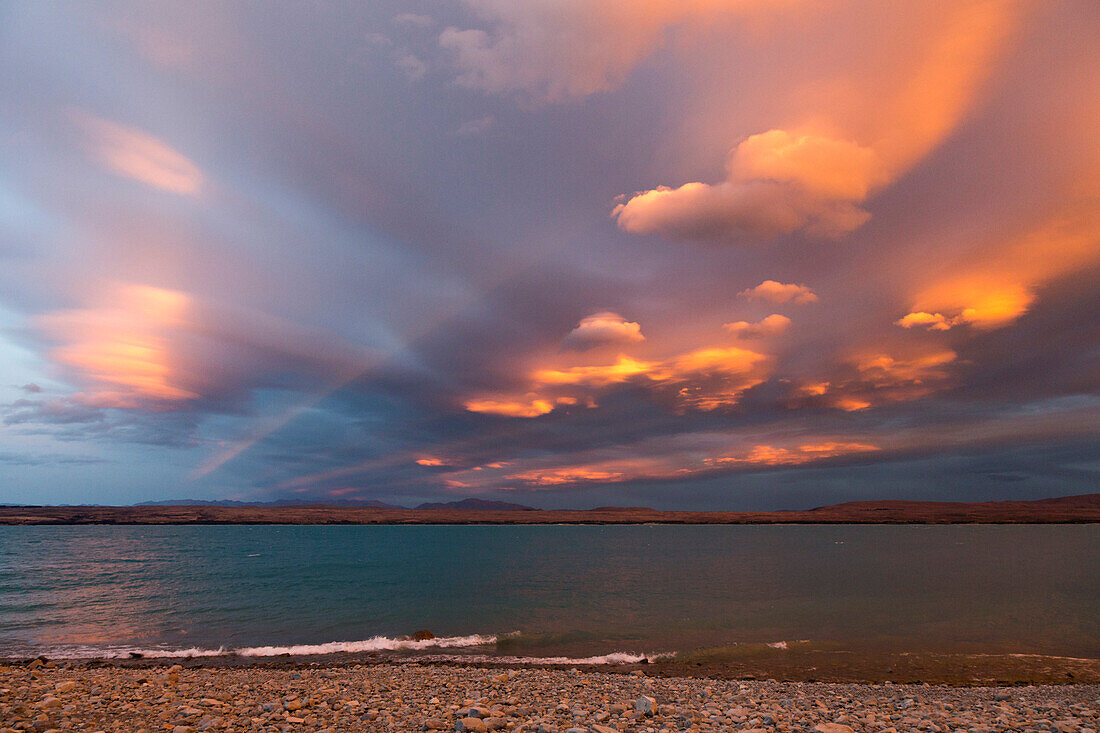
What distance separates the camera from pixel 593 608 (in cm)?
4106

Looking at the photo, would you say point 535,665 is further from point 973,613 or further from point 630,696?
point 973,613

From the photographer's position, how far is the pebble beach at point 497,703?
13.4 metres

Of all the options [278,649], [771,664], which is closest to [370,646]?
[278,649]

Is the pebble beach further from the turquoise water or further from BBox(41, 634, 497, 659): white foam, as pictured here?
the turquoise water

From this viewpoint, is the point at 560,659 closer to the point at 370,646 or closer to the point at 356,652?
the point at 370,646

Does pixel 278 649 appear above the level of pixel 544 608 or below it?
above

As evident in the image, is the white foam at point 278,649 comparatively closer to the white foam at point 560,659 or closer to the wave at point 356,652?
the wave at point 356,652

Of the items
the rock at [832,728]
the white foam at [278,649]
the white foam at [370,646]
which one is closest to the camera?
the rock at [832,728]

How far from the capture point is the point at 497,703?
1634 cm

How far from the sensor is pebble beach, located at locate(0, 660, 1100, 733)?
13.4m

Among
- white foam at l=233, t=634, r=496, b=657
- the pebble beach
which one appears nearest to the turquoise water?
white foam at l=233, t=634, r=496, b=657

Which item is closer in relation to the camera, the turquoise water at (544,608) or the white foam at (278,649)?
the white foam at (278,649)

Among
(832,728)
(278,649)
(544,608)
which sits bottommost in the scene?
(544,608)

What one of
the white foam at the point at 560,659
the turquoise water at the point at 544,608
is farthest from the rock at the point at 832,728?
the turquoise water at the point at 544,608
